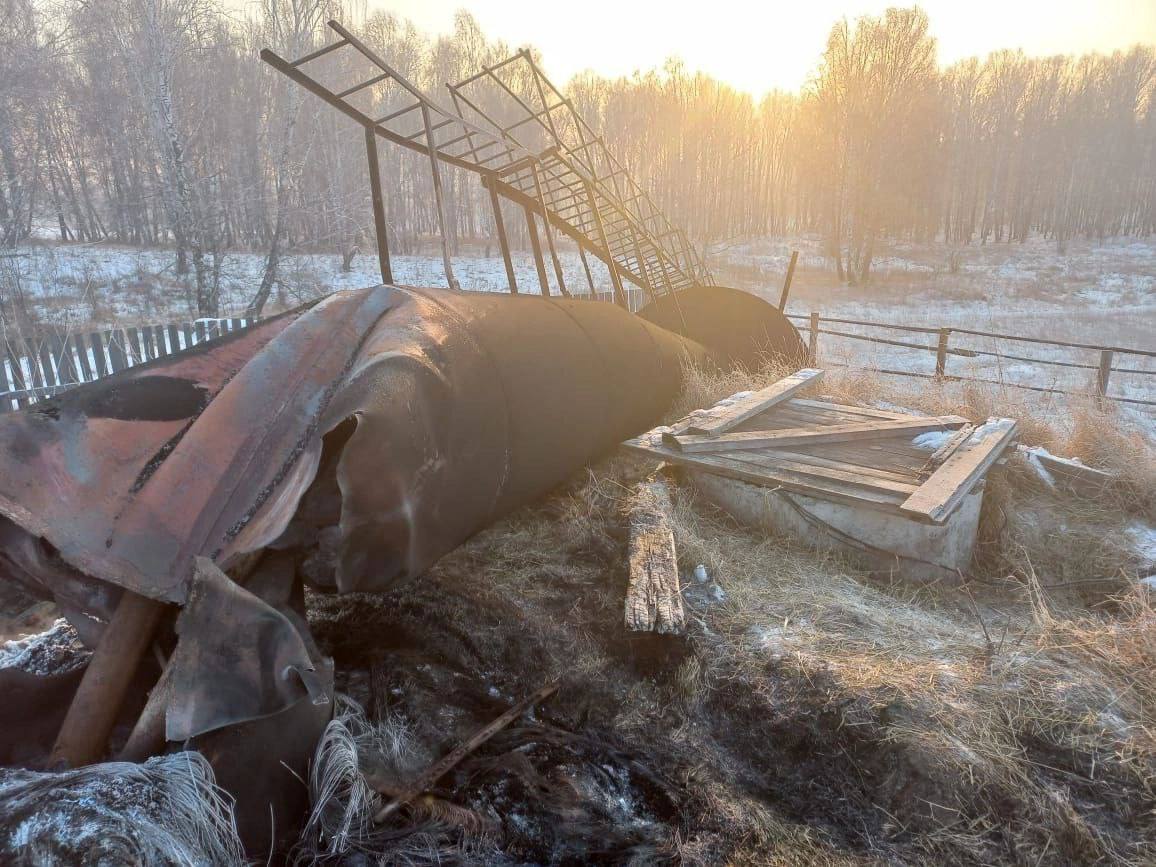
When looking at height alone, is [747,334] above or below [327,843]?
above

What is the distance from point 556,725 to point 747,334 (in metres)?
6.91

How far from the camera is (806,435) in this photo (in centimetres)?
529

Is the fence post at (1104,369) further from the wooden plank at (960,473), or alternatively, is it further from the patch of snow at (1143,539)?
the patch of snow at (1143,539)

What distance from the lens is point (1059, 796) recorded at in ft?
8.15

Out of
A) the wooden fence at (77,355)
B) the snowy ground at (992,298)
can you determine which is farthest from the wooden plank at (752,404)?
the snowy ground at (992,298)

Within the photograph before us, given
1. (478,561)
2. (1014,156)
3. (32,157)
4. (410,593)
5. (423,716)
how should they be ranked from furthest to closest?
(1014,156), (32,157), (478,561), (410,593), (423,716)

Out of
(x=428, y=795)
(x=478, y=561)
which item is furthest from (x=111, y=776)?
(x=478, y=561)

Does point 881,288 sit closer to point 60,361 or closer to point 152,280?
point 152,280

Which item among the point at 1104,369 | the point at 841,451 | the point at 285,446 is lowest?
the point at 1104,369

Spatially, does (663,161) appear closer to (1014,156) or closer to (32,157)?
(1014,156)

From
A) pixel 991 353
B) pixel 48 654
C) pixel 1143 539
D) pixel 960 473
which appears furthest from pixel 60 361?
pixel 991 353

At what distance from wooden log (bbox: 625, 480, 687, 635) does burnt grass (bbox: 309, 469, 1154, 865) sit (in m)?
0.19

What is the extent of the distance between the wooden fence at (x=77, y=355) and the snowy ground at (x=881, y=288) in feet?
17.3

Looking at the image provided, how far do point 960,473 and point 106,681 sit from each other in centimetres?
482
